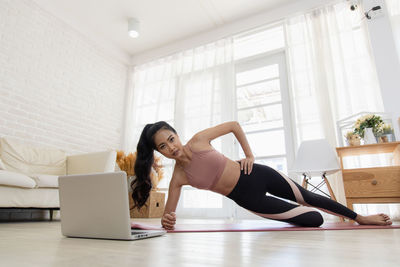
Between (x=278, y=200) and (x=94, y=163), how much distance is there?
7.63 ft

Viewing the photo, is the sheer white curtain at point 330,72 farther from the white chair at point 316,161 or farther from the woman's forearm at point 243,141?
the woman's forearm at point 243,141

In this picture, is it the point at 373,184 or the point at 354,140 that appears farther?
the point at 354,140

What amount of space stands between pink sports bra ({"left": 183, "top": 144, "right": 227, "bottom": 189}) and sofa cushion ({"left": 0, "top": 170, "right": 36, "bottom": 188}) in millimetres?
1605

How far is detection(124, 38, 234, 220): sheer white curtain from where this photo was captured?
3574 millimetres

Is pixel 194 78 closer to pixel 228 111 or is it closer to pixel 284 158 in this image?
pixel 228 111

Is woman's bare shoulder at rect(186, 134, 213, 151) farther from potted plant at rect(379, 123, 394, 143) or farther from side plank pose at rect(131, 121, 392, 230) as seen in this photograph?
potted plant at rect(379, 123, 394, 143)

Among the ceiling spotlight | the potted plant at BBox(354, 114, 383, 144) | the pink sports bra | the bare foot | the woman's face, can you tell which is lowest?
the bare foot

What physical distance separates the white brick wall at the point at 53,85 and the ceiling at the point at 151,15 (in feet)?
0.62

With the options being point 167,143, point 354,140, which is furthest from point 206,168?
point 354,140

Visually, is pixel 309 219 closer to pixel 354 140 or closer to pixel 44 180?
pixel 354 140

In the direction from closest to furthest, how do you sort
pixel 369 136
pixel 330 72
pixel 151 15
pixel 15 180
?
1. pixel 15 180
2. pixel 369 136
3. pixel 330 72
4. pixel 151 15

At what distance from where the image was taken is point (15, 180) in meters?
2.20

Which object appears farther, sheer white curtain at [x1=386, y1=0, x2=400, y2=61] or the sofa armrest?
the sofa armrest

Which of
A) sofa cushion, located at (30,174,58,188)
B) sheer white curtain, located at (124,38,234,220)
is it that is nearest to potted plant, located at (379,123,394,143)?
sheer white curtain, located at (124,38,234,220)
